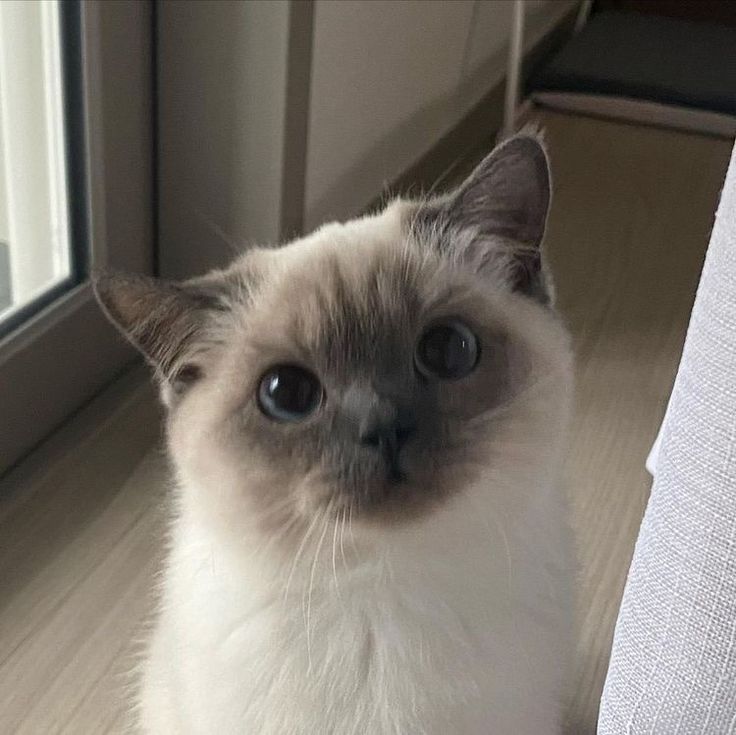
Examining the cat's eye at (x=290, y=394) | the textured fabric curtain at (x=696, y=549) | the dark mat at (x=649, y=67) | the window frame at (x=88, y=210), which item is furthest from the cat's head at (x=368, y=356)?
the dark mat at (x=649, y=67)

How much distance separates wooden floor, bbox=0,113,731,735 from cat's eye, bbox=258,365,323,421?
56 cm

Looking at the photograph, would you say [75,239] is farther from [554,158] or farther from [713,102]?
[713,102]

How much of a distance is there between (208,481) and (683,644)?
1.21 feet

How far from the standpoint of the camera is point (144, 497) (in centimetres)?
143

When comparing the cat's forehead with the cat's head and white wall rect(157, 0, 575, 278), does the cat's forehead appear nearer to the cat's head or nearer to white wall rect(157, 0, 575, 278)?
the cat's head

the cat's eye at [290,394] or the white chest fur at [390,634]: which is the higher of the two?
the cat's eye at [290,394]

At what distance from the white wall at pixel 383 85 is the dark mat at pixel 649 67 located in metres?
0.31

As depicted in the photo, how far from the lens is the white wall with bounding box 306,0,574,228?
1708 millimetres

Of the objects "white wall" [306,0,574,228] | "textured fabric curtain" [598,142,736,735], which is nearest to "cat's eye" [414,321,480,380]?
"textured fabric curtain" [598,142,736,735]

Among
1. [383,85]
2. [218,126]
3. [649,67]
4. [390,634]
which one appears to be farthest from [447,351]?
[649,67]

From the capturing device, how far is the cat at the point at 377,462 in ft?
2.40

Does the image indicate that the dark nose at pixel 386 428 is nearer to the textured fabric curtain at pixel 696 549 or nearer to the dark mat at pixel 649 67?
the textured fabric curtain at pixel 696 549

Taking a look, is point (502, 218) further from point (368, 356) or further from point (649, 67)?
point (649, 67)

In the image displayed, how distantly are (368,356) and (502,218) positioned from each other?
0.18 metres
